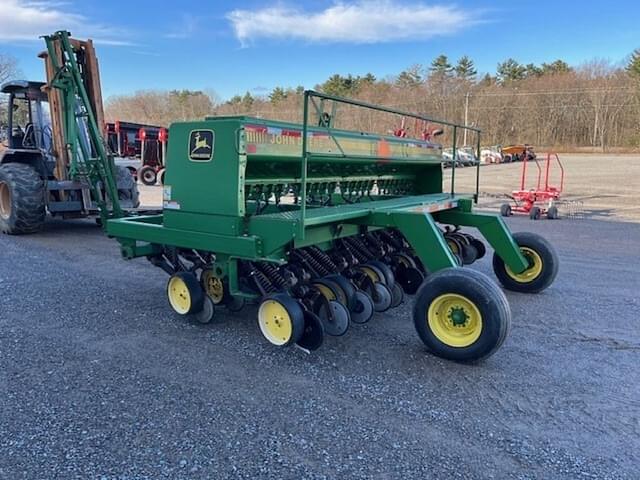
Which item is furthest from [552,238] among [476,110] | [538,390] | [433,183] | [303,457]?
[476,110]

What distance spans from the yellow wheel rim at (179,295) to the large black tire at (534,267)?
119 inches

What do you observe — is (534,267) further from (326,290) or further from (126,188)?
(126,188)

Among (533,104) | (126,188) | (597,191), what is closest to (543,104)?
(533,104)

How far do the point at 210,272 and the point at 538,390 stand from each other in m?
2.49

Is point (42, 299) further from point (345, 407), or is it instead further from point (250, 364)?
point (345, 407)

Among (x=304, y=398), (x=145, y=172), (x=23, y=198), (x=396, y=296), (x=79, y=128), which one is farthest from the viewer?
(x=145, y=172)

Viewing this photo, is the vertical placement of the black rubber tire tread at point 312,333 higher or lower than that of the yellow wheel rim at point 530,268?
lower

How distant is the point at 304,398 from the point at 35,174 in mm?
6746

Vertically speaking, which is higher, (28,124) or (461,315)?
(28,124)

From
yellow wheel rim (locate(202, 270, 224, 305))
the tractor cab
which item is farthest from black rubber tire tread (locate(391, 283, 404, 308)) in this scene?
the tractor cab

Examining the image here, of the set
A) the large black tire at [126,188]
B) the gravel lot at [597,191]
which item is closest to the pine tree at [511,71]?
the gravel lot at [597,191]

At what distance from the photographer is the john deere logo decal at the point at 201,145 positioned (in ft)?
12.4

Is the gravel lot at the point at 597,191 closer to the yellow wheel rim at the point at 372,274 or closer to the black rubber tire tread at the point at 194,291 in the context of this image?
the yellow wheel rim at the point at 372,274

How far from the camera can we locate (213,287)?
14.1 feet
